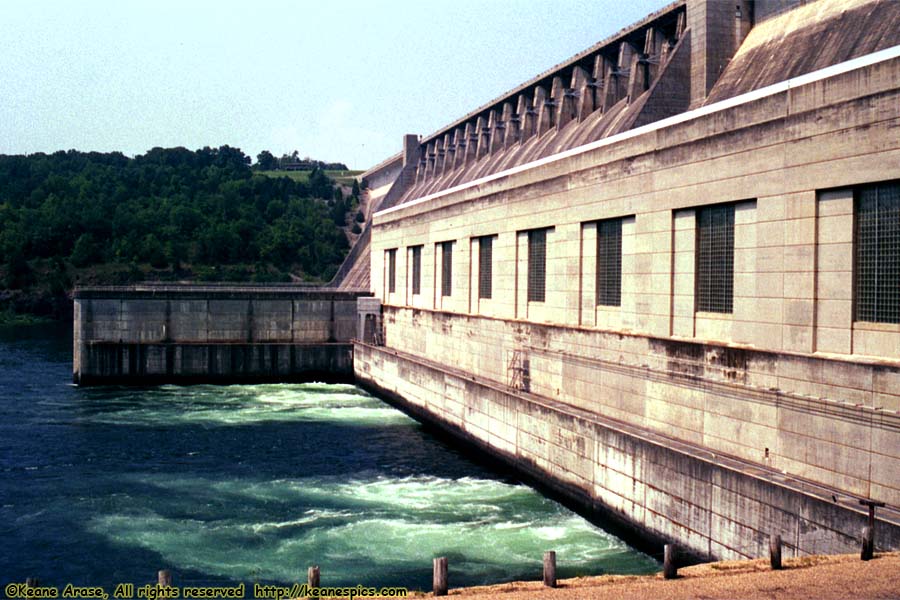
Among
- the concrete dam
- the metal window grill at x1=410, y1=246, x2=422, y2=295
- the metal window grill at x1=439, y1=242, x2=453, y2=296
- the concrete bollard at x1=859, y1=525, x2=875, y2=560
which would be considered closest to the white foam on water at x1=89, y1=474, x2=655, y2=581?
the concrete dam

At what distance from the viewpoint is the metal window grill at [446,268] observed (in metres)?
48.3

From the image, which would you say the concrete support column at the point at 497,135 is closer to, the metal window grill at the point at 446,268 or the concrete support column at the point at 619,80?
the metal window grill at the point at 446,268

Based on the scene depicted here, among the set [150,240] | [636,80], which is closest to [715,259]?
[636,80]

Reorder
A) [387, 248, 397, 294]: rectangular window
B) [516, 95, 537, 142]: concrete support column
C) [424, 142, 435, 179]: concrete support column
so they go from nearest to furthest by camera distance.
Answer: [516, 95, 537, 142]: concrete support column → [387, 248, 397, 294]: rectangular window → [424, 142, 435, 179]: concrete support column

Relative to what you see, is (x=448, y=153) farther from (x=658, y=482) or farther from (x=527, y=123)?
(x=658, y=482)

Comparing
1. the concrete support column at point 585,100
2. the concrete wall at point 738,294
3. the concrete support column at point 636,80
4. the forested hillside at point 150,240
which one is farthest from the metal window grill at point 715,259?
the forested hillside at point 150,240

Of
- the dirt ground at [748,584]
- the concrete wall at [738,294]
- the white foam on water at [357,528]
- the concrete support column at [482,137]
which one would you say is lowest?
the white foam on water at [357,528]

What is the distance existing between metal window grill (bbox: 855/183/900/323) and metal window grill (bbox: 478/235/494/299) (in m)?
22.9

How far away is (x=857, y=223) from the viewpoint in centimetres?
1945

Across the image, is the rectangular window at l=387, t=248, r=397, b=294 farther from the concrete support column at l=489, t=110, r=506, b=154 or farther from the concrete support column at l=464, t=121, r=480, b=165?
the concrete support column at l=464, t=121, r=480, b=165

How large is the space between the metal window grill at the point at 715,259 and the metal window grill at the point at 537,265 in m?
10.6

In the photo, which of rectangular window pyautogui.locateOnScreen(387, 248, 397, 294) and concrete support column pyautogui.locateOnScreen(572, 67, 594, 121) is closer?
concrete support column pyautogui.locateOnScreen(572, 67, 594, 121)

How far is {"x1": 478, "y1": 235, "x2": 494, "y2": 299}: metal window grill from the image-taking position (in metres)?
42.0

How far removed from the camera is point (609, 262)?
30391 millimetres
